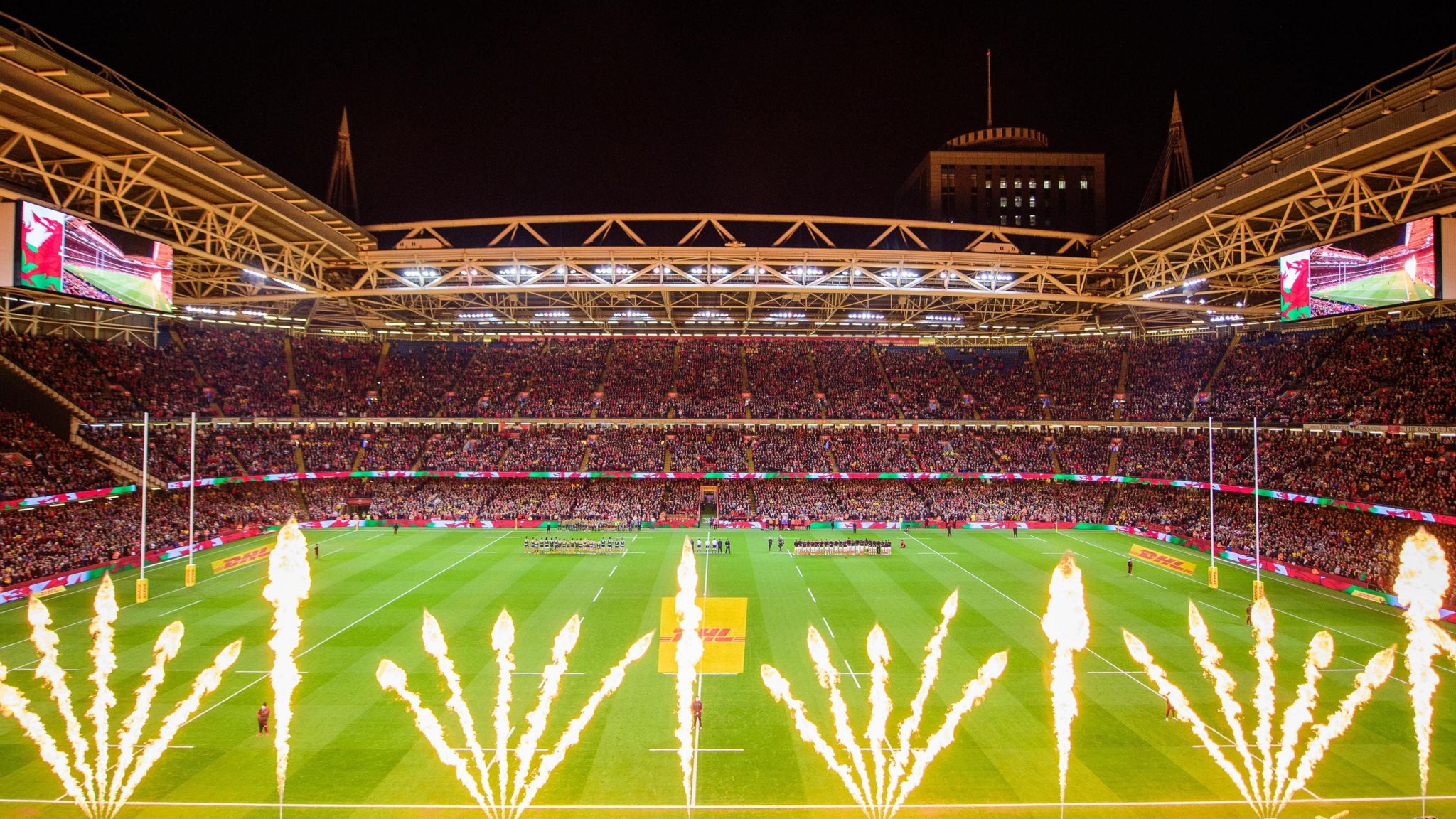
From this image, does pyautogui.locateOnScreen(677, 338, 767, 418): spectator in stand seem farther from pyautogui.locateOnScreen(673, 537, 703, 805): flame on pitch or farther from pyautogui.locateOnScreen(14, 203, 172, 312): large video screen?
pyautogui.locateOnScreen(14, 203, 172, 312): large video screen

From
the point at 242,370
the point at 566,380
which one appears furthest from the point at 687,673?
the point at 242,370

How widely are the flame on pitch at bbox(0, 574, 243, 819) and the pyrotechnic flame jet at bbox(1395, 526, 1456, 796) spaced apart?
23.6 m

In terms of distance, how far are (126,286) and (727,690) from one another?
20.7 meters

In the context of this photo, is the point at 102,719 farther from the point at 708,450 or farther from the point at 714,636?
the point at 708,450

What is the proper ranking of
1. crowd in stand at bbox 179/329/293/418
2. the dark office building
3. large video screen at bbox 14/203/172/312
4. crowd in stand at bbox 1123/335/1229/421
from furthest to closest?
the dark office building
crowd in stand at bbox 1123/335/1229/421
crowd in stand at bbox 179/329/293/418
large video screen at bbox 14/203/172/312

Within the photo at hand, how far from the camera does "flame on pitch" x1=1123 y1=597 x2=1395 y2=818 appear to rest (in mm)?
13320

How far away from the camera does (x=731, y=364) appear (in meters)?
52.5

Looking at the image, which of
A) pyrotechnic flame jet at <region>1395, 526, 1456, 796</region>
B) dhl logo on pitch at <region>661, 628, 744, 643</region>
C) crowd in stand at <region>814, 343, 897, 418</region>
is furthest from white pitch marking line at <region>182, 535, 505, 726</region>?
crowd in stand at <region>814, 343, 897, 418</region>

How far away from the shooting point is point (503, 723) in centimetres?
1518

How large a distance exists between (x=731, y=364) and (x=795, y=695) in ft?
122

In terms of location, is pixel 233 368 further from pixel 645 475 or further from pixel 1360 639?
pixel 1360 639

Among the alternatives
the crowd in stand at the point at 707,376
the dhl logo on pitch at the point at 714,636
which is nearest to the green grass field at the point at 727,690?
the dhl logo on pitch at the point at 714,636

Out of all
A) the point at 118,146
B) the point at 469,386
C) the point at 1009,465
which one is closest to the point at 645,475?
the point at 469,386

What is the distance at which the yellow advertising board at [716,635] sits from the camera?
62.8 feet
